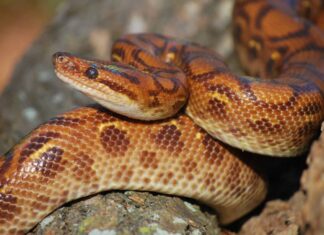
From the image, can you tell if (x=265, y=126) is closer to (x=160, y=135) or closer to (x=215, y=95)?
(x=215, y=95)

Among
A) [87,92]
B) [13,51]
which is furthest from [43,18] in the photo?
[87,92]

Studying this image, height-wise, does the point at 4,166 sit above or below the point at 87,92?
below

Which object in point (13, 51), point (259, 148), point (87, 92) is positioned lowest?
point (13, 51)

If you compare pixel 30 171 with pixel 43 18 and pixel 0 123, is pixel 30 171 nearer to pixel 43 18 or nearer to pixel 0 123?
pixel 0 123

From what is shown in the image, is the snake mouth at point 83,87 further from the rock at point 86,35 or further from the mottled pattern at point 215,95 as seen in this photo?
the rock at point 86,35

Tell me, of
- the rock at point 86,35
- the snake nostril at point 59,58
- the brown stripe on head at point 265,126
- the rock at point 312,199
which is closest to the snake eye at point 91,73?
the snake nostril at point 59,58

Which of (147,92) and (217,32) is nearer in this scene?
(147,92)
